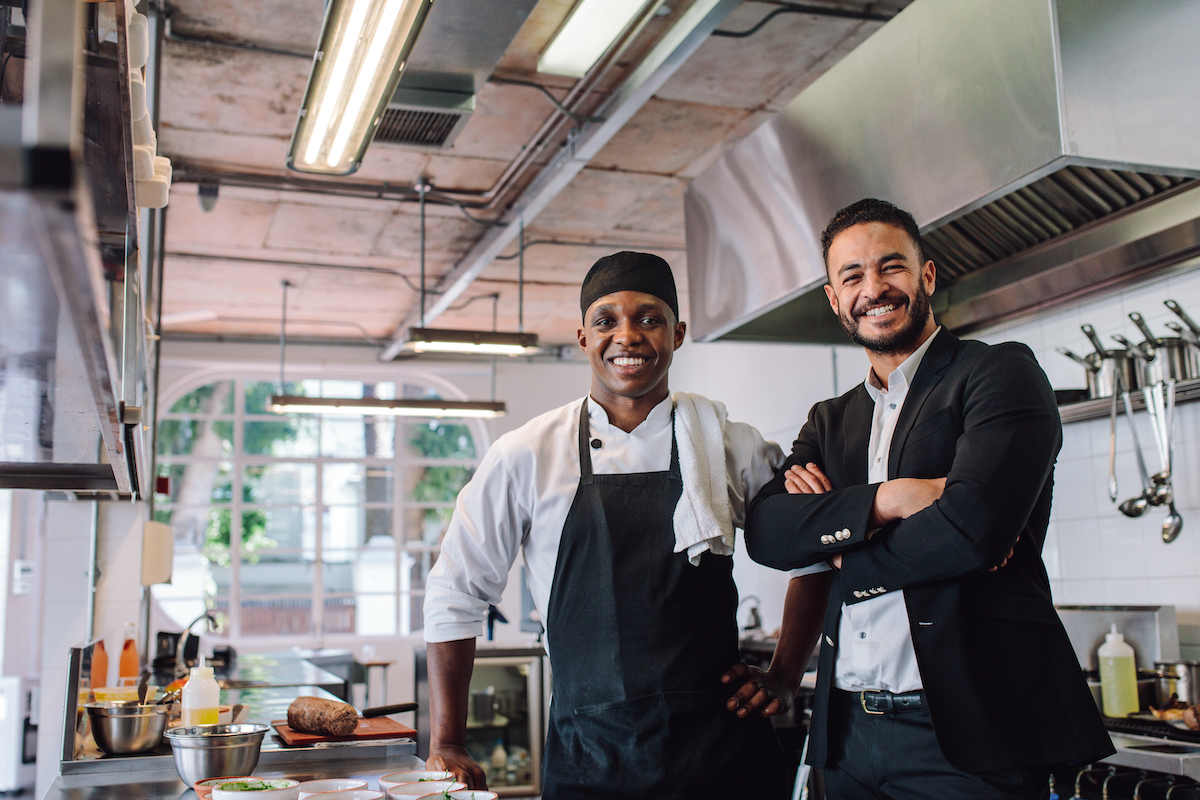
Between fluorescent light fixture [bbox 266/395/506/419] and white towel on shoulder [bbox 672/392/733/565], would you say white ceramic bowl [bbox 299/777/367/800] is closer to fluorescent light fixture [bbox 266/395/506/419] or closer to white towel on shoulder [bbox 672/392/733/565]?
white towel on shoulder [bbox 672/392/733/565]

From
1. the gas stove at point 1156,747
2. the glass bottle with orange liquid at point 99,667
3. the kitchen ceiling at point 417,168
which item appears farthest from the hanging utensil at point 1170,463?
the glass bottle with orange liquid at point 99,667

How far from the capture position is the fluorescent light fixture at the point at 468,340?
17.5ft

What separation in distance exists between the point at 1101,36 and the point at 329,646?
8.61 m

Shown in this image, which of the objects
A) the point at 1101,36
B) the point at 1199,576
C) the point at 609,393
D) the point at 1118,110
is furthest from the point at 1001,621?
the point at 1199,576

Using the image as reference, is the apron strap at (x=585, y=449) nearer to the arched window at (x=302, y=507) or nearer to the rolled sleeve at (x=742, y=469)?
the rolled sleeve at (x=742, y=469)

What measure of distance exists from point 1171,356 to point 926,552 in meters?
2.23

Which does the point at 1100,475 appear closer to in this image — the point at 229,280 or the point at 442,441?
the point at 229,280

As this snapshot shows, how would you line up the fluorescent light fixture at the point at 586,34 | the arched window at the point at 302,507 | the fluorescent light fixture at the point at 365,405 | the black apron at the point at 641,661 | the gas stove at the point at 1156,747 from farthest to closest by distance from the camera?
the arched window at the point at 302,507, the fluorescent light fixture at the point at 365,405, the fluorescent light fixture at the point at 586,34, the gas stove at the point at 1156,747, the black apron at the point at 641,661

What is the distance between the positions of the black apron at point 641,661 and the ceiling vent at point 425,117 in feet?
6.73

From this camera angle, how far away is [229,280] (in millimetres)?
7398

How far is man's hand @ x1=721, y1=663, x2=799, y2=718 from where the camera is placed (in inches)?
69.8

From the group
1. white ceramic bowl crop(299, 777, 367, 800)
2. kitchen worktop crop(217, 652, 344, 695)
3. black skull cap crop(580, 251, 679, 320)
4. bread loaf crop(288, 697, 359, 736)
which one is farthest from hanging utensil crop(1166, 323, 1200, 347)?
kitchen worktop crop(217, 652, 344, 695)

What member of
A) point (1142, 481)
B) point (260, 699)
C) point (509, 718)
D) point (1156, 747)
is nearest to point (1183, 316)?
point (1142, 481)

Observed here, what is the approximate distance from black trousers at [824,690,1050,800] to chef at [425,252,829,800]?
14 cm
